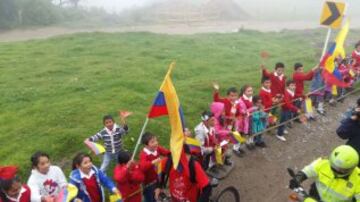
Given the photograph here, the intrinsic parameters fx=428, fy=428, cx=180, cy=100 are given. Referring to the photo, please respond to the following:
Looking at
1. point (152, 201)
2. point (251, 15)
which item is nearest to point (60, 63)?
point (152, 201)

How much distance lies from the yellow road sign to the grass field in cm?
384

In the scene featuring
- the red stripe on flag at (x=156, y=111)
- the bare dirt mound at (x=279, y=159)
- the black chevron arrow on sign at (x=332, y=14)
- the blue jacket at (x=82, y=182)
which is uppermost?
the black chevron arrow on sign at (x=332, y=14)

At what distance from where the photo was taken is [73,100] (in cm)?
1320

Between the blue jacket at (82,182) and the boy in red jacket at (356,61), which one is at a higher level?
the boy in red jacket at (356,61)

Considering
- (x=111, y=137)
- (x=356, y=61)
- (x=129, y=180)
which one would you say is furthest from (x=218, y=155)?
(x=356, y=61)

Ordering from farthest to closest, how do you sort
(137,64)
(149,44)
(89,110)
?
(149,44)
(137,64)
(89,110)

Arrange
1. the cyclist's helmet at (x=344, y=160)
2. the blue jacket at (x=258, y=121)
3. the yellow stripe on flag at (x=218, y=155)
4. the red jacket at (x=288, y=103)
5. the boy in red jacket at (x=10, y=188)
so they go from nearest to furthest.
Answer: the cyclist's helmet at (x=344, y=160), the boy in red jacket at (x=10, y=188), the yellow stripe on flag at (x=218, y=155), the blue jacket at (x=258, y=121), the red jacket at (x=288, y=103)

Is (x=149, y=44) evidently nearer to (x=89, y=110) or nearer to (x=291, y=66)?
(x=291, y=66)

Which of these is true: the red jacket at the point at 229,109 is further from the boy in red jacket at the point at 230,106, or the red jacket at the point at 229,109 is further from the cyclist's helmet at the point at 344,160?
the cyclist's helmet at the point at 344,160

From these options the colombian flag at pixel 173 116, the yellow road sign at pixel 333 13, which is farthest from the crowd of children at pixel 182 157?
the yellow road sign at pixel 333 13

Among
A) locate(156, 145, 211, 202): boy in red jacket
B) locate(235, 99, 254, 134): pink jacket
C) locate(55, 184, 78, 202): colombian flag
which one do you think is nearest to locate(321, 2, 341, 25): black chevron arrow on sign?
locate(235, 99, 254, 134): pink jacket

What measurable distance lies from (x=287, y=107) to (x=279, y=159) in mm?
1534

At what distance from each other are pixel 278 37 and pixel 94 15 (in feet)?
80.5

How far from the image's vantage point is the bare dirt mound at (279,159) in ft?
29.0
